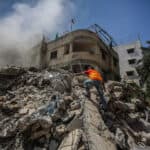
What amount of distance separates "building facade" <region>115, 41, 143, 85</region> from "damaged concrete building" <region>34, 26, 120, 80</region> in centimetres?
354

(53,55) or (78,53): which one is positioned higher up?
(53,55)

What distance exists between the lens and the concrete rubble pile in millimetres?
7102

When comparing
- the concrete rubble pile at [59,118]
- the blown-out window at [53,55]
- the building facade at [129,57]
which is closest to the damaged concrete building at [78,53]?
the blown-out window at [53,55]

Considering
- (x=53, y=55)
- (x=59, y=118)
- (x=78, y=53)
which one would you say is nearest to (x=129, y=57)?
(x=78, y=53)

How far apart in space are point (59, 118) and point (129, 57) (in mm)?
21791

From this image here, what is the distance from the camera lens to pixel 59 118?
26.2 feet

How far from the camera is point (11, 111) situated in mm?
9227

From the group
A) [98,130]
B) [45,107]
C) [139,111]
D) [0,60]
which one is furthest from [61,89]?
[0,60]

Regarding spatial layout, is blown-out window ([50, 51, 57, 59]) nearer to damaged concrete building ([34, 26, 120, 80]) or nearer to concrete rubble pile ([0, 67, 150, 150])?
damaged concrete building ([34, 26, 120, 80])

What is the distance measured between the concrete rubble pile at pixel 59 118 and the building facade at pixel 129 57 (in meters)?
14.0

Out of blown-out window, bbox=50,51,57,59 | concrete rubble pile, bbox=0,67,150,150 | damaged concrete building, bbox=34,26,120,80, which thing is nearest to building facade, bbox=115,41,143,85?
damaged concrete building, bbox=34,26,120,80

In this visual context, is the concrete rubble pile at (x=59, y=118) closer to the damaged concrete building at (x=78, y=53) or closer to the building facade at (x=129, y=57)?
the damaged concrete building at (x=78, y=53)

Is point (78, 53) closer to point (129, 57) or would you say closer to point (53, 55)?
point (53, 55)

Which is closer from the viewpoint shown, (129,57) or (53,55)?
(53,55)
